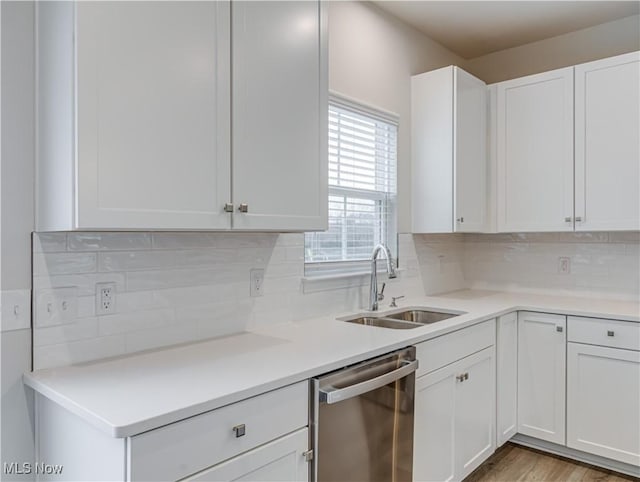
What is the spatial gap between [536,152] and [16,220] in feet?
9.74

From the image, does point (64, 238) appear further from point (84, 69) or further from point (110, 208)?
point (84, 69)

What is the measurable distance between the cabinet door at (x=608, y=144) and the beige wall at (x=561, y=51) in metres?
0.47

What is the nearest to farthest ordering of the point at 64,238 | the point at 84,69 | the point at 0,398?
the point at 84,69, the point at 0,398, the point at 64,238

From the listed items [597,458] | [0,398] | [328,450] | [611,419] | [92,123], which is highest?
[92,123]

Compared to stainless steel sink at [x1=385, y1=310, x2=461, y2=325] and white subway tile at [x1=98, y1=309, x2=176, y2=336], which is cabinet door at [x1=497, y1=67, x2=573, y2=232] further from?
white subway tile at [x1=98, y1=309, x2=176, y2=336]

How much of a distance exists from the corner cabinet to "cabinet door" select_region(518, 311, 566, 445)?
67.9 inches

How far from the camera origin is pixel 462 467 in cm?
237

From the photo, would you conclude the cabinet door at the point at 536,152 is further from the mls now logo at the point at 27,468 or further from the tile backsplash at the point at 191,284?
the mls now logo at the point at 27,468

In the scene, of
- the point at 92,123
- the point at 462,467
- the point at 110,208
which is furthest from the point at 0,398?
the point at 462,467

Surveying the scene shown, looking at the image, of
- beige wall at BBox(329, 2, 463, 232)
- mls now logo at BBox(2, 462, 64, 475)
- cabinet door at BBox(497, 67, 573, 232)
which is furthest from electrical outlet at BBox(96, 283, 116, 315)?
cabinet door at BBox(497, 67, 573, 232)

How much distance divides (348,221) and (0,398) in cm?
184

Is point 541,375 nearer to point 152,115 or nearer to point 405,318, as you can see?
point 405,318

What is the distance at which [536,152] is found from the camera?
10.3ft

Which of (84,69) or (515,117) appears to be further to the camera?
(515,117)
